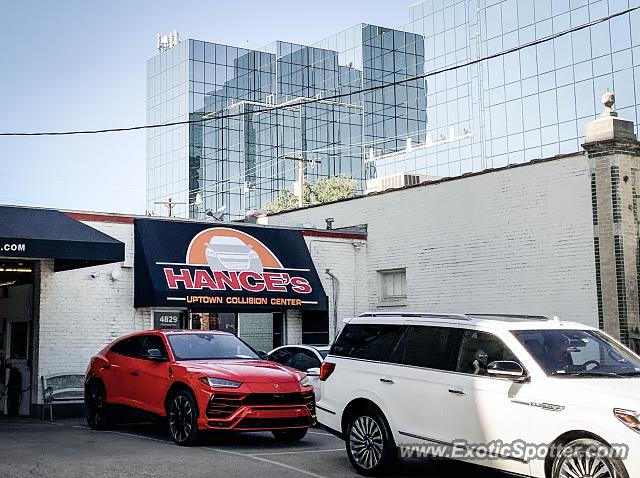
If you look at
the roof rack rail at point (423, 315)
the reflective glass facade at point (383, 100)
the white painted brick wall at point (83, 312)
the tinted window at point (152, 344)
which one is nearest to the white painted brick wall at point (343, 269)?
the white painted brick wall at point (83, 312)

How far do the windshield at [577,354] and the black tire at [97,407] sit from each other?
830 centimetres

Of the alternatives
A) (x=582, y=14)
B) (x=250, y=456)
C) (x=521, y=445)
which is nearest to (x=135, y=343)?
(x=250, y=456)

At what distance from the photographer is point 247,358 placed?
47.2ft

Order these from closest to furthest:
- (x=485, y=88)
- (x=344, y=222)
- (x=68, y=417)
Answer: (x=68, y=417) < (x=344, y=222) < (x=485, y=88)

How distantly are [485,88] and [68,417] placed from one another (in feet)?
211

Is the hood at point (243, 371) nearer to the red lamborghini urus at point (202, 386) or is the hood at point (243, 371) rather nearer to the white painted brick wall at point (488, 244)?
the red lamborghini urus at point (202, 386)

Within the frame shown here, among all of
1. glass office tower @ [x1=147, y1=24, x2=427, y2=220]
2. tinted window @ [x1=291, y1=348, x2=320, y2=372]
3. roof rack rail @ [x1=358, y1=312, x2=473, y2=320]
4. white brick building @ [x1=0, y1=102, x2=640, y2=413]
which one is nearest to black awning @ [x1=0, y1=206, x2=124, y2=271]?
white brick building @ [x1=0, y1=102, x2=640, y2=413]

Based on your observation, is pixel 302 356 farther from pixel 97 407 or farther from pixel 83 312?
pixel 83 312

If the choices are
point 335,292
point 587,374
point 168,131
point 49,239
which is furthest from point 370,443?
point 168,131

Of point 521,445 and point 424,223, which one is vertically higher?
point 424,223

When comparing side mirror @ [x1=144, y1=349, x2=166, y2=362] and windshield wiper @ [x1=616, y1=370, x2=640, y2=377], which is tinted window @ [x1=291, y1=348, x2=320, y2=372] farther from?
windshield wiper @ [x1=616, y1=370, x2=640, y2=377]

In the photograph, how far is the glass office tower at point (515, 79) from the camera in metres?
66.6

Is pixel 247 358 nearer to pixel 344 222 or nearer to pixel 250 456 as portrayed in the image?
pixel 250 456

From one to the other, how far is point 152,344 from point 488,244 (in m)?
9.31
